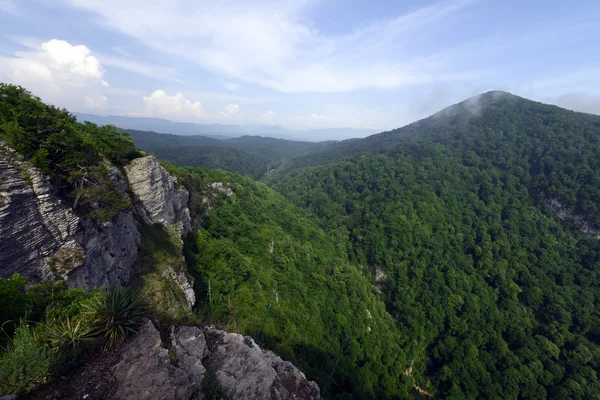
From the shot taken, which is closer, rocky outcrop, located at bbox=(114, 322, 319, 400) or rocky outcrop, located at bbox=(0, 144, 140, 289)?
rocky outcrop, located at bbox=(114, 322, 319, 400)

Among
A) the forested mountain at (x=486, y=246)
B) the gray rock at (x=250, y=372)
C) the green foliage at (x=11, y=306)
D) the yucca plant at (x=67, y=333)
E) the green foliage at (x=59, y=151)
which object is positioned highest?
the green foliage at (x=59, y=151)

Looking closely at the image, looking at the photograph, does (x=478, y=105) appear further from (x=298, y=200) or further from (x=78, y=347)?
(x=78, y=347)

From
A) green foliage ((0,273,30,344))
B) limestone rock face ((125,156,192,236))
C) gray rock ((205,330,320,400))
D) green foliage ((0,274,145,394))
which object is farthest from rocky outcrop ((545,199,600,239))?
green foliage ((0,273,30,344))

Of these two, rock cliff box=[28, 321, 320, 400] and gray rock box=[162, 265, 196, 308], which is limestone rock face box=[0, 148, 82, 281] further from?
rock cliff box=[28, 321, 320, 400]

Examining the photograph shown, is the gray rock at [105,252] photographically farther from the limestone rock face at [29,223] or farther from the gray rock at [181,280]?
the gray rock at [181,280]

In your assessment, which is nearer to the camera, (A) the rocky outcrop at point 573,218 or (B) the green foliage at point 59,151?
(B) the green foliage at point 59,151

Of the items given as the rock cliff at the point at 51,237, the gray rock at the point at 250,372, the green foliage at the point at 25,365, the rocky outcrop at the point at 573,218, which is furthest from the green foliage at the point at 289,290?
the rocky outcrop at the point at 573,218
